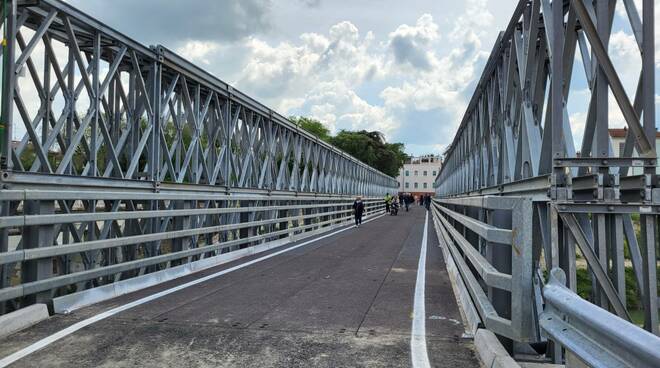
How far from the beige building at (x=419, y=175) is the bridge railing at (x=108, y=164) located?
114 meters

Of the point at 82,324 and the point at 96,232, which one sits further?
the point at 96,232

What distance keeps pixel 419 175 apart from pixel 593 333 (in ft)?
420

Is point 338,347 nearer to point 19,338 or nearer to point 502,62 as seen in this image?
point 19,338

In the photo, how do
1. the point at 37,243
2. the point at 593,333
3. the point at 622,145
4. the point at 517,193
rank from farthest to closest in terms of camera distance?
1. the point at 622,145
2. the point at 517,193
3. the point at 37,243
4. the point at 593,333

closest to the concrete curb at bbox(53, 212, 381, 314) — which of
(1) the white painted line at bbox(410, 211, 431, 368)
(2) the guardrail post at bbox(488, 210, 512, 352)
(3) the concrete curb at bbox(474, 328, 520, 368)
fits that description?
(1) the white painted line at bbox(410, 211, 431, 368)

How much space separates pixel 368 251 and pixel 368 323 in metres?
7.66

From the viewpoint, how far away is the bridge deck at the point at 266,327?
446cm

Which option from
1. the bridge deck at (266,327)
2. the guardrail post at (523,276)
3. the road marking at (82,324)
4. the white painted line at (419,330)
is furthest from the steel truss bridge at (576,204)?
the road marking at (82,324)

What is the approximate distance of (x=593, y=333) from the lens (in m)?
2.49

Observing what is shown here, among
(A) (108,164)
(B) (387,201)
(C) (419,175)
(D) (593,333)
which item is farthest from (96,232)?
(C) (419,175)

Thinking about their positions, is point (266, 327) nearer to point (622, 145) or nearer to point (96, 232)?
point (622, 145)

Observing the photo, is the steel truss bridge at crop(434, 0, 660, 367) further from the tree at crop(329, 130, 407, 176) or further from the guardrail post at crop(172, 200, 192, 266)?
the tree at crop(329, 130, 407, 176)

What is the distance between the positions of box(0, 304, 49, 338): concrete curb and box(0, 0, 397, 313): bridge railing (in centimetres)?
17

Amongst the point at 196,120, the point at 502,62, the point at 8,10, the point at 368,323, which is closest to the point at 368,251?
the point at 196,120
